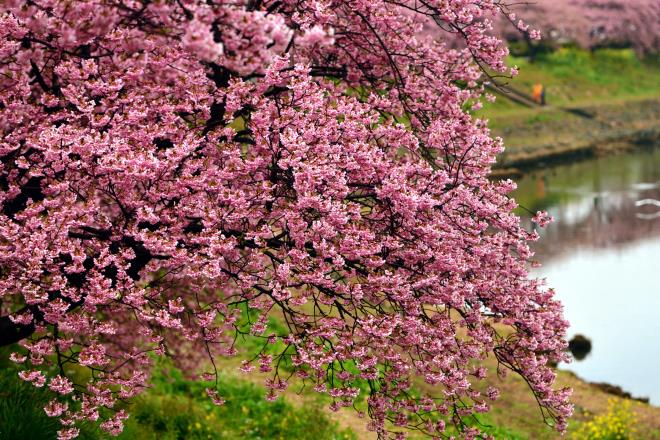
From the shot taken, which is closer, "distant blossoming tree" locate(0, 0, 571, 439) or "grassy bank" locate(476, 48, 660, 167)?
"distant blossoming tree" locate(0, 0, 571, 439)

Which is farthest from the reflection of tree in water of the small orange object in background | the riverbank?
the small orange object in background

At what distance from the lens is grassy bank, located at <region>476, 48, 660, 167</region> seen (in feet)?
185

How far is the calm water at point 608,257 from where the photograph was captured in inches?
996

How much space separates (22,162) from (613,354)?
2230 cm

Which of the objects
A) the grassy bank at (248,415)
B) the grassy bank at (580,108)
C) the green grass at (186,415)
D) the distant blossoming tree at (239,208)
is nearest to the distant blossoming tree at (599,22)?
the grassy bank at (580,108)

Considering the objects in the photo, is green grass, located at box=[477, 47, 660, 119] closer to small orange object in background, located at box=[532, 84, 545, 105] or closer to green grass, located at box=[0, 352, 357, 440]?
small orange object in background, located at box=[532, 84, 545, 105]

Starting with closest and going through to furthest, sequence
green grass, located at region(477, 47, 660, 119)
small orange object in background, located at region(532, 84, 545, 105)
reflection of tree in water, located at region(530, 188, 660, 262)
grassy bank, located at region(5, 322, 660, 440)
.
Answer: grassy bank, located at region(5, 322, 660, 440)
reflection of tree in water, located at region(530, 188, 660, 262)
small orange object in background, located at region(532, 84, 545, 105)
green grass, located at region(477, 47, 660, 119)

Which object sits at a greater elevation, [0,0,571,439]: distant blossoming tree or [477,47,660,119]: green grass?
[477,47,660,119]: green grass

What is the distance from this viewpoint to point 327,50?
10.6 m

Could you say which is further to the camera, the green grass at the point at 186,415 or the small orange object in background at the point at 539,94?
the small orange object in background at the point at 539,94

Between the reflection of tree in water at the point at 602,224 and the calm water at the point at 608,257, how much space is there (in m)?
0.05

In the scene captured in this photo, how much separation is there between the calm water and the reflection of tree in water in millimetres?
46

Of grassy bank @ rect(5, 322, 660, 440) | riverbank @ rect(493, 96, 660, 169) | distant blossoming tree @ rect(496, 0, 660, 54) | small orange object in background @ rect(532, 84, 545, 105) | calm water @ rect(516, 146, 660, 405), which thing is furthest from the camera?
distant blossoming tree @ rect(496, 0, 660, 54)

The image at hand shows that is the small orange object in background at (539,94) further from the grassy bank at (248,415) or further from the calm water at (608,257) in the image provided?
the grassy bank at (248,415)
